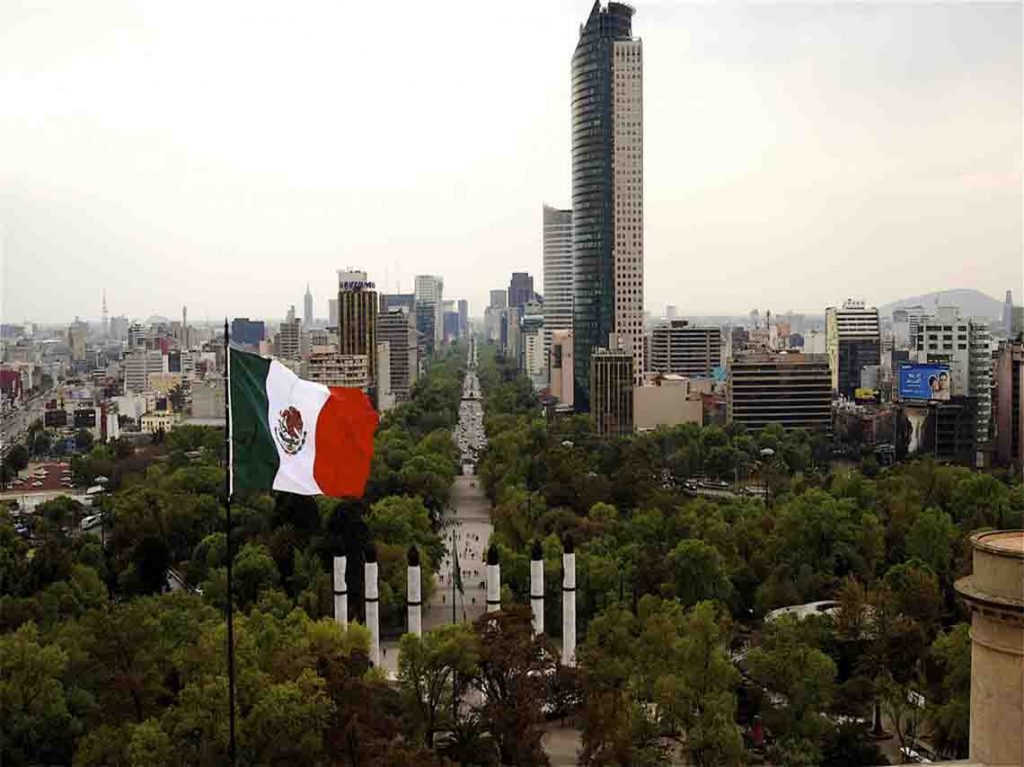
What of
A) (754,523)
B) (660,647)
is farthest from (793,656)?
(754,523)

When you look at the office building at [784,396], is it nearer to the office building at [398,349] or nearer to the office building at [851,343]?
the office building at [851,343]

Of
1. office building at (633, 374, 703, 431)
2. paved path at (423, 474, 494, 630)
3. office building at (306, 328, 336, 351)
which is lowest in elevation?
paved path at (423, 474, 494, 630)

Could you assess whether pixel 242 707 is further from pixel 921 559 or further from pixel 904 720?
pixel 921 559

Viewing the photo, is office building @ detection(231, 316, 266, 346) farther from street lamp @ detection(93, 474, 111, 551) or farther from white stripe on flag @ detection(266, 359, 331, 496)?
white stripe on flag @ detection(266, 359, 331, 496)

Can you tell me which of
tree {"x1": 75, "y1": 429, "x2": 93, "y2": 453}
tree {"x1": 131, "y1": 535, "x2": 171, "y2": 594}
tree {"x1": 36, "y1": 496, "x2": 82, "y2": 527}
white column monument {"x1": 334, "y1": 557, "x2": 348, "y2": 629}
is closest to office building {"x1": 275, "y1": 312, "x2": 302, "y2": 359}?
tree {"x1": 75, "y1": 429, "x2": 93, "y2": 453}

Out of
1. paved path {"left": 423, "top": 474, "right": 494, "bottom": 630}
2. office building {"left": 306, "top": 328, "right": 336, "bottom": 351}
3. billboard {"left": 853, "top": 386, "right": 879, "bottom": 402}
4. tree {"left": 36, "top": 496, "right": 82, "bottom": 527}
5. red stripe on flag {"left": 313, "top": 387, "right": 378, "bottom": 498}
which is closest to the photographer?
red stripe on flag {"left": 313, "top": 387, "right": 378, "bottom": 498}

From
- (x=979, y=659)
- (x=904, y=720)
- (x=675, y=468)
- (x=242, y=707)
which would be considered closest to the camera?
(x=979, y=659)
